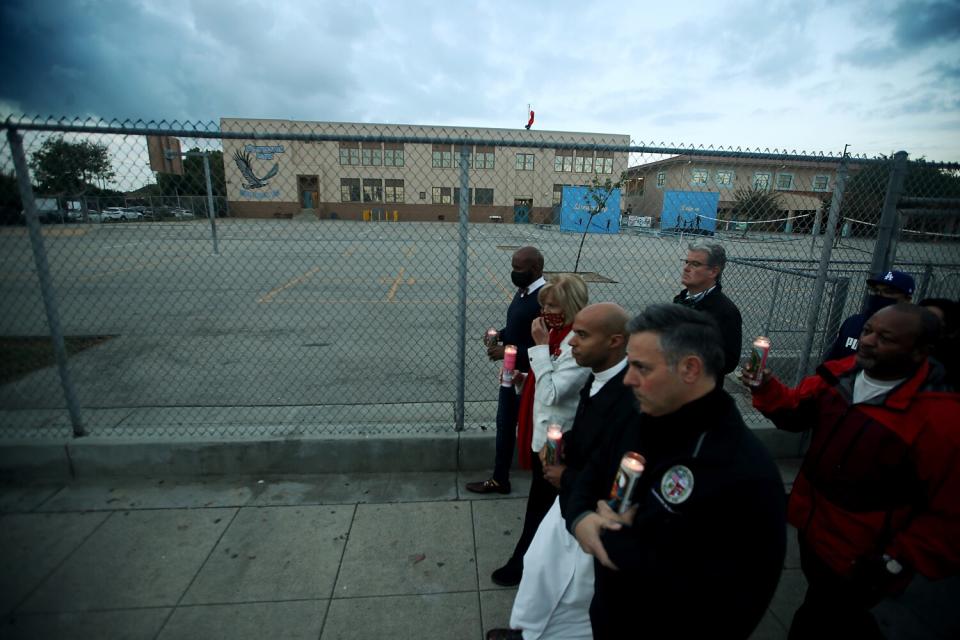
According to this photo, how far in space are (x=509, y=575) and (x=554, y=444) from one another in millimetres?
1349

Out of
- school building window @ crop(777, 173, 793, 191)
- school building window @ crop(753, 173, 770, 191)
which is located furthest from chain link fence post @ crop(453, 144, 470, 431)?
school building window @ crop(777, 173, 793, 191)

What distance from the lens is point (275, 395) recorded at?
533cm

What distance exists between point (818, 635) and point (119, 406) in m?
6.03

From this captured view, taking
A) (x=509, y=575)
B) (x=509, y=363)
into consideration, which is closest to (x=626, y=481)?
(x=509, y=363)

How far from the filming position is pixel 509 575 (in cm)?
284

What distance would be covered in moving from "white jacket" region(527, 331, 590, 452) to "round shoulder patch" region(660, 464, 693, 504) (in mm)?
870

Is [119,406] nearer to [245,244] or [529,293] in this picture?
[529,293]

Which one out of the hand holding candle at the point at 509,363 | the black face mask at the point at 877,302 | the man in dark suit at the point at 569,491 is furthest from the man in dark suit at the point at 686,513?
the black face mask at the point at 877,302

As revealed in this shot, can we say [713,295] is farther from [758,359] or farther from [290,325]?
[290,325]

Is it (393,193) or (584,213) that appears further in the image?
(584,213)

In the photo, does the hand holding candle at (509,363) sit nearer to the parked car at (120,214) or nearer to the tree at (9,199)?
the tree at (9,199)

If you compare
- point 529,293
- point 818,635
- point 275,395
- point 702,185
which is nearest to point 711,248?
point 529,293

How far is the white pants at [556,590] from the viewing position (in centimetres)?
195

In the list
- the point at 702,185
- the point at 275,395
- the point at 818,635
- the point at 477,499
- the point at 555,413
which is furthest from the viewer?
the point at 275,395
